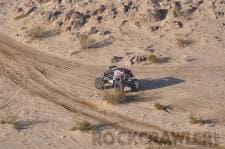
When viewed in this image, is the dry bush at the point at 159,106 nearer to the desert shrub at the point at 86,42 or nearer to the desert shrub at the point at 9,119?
the desert shrub at the point at 9,119

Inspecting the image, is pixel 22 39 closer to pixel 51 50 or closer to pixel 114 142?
pixel 51 50

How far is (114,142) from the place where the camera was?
19.9 metres

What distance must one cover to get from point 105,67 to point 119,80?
3013mm

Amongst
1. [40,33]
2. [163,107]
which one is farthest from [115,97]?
[40,33]

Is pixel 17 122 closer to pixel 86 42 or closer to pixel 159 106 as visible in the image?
pixel 159 106

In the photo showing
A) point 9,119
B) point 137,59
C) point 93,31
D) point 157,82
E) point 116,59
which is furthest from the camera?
point 93,31

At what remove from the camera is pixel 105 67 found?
26.4m

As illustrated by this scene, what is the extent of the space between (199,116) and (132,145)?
327 centimetres

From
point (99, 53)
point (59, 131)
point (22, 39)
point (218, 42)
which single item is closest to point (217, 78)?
point (218, 42)

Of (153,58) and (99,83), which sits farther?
(153,58)

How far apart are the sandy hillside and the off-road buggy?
361 millimetres

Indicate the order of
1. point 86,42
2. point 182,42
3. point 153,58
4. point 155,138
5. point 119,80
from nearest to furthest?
point 155,138 → point 119,80 → point 153,58 → point 182,42 → point 86,42

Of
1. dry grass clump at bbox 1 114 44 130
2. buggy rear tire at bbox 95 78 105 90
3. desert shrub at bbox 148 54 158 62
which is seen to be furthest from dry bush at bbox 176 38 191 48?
dry grass clump at bbox 1 114 44 130

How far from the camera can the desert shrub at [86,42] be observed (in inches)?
1102
